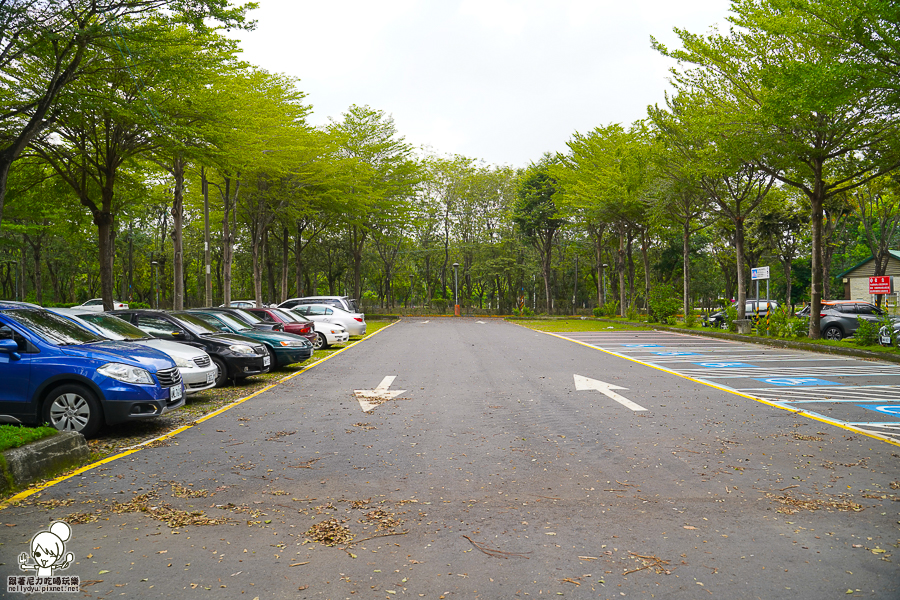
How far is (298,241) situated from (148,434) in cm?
3644

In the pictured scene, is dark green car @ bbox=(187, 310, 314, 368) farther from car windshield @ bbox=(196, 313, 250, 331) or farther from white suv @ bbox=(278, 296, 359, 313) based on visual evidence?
white suv @ bbox=(278, 296, 359, 313)

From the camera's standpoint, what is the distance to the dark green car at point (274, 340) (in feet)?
46.9

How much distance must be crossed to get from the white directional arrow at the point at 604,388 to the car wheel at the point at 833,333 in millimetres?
14855

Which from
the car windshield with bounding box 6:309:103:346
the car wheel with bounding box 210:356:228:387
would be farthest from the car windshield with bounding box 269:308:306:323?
the car windshield with bounding box 6:309:103:346

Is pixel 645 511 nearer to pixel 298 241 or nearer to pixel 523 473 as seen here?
pixel 523 473

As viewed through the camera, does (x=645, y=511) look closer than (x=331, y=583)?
No

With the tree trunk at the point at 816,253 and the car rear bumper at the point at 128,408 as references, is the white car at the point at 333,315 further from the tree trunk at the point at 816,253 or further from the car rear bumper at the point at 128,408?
the tree trunk at the point at 816,253

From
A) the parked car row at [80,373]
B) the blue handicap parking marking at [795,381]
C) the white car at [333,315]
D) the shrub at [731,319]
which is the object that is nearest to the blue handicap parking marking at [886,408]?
the blue handicap parking marking at [795,381]

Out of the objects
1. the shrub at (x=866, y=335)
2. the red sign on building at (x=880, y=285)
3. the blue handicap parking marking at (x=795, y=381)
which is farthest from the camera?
the red sign on building at (x=880, y=285)

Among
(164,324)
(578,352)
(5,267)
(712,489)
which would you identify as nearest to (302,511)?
(712,489)

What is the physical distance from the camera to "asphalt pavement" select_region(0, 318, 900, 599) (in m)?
3.69

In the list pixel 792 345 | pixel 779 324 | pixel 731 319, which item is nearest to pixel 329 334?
pixel 792 345

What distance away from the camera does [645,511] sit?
4797 millimetres

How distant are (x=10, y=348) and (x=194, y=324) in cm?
575
